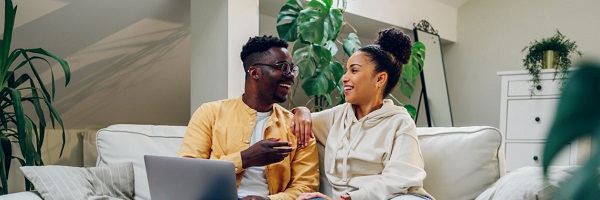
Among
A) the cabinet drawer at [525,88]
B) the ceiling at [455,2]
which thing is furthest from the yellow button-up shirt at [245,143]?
the ceiling at [455,2]

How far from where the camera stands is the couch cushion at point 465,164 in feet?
6.35

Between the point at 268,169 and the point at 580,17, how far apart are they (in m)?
3.69

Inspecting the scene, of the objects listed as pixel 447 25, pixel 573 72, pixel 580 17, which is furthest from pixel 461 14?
pixel 573 72

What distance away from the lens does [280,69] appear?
2076 mm

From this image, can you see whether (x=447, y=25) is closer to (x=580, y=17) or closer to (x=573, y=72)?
(x=580, y=17)

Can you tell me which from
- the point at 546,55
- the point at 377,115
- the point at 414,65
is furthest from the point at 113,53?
the point at 546,55

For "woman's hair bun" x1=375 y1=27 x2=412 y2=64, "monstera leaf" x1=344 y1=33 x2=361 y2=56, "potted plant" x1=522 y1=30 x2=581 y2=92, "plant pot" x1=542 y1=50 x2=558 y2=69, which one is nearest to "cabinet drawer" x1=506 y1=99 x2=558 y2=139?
"potted plant" x1=522 y1=30 x2=581 y2=92

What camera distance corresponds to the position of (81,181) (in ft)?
6.69

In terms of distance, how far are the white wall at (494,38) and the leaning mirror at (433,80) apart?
289 mm

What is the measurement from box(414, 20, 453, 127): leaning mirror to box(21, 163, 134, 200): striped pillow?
10.3 feet

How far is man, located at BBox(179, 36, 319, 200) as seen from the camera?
2.02m

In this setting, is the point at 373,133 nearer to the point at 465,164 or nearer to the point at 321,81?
the point at 465,164

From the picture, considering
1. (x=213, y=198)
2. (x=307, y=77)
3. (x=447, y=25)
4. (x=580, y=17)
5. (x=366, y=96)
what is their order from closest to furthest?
(x=213, y=198), (x=366, y=96), (x=307, y=77), (x=580, y=17), (x=447, y=25)

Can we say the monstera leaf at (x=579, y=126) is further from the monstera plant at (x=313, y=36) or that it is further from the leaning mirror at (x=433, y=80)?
the leaning mirror at (x=433, y=80)
